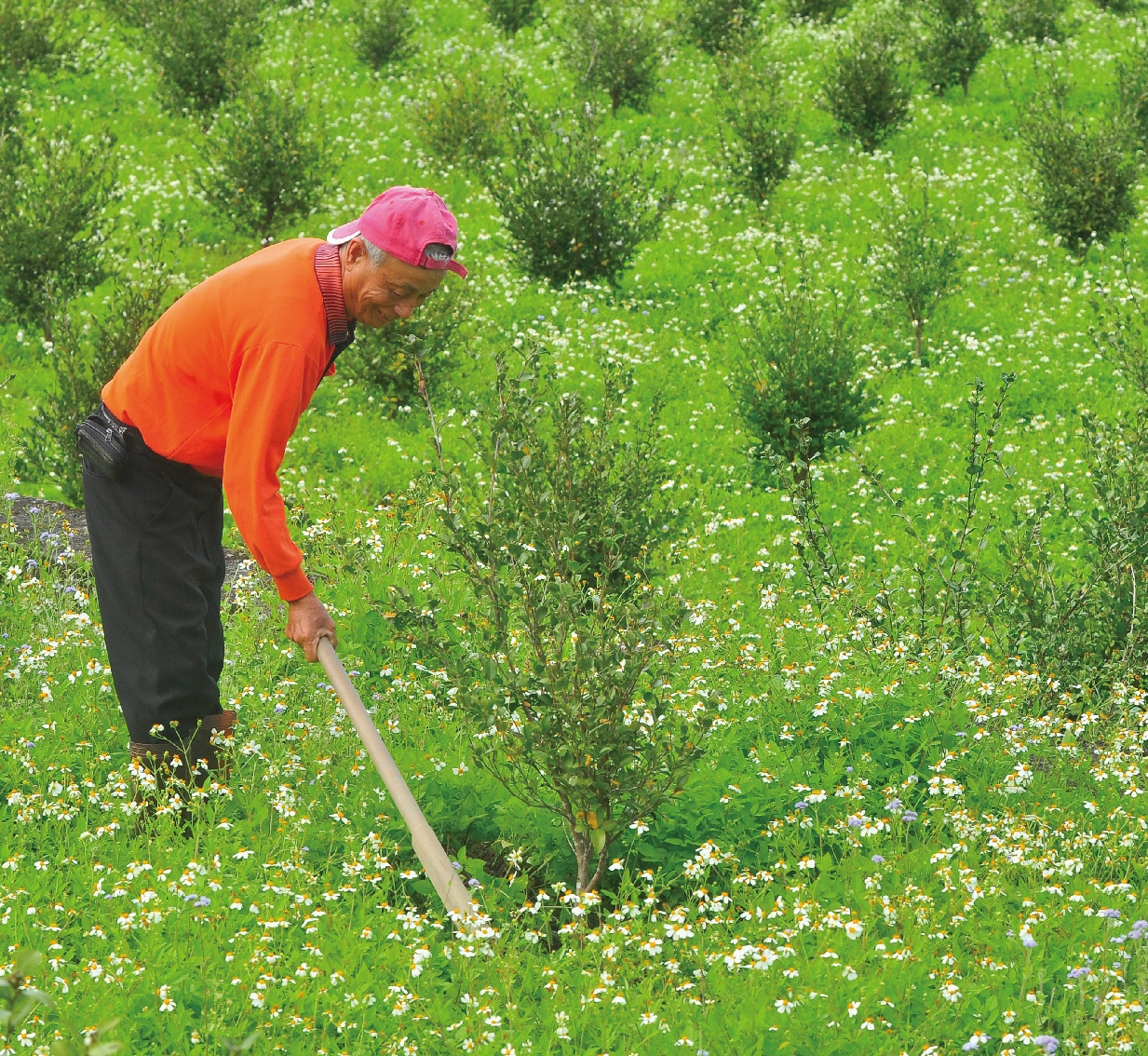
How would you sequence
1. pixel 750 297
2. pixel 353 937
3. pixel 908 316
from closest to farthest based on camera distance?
pixel 353 937, pixel 908 316, pixel 750 297

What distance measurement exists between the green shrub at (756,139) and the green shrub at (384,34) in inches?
222

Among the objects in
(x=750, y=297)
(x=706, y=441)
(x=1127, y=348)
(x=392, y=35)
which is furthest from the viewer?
(x=392, y=35)

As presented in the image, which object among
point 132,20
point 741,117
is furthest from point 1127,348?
point 132,20

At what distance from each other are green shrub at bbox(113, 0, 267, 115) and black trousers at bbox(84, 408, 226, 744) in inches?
456

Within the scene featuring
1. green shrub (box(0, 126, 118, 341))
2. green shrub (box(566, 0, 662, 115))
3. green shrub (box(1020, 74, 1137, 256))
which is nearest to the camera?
green shrub (box(0, 126, 118, 341))

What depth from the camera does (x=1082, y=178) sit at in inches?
437

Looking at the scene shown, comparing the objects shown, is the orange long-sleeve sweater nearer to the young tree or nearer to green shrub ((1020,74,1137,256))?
the young tree

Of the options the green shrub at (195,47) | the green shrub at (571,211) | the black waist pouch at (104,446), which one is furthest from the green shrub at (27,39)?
the black waist pouch at (104,446)

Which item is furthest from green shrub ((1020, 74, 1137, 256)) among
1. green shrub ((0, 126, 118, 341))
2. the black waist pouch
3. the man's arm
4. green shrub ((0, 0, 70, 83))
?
green shrub ((0, 0, 70, 83))

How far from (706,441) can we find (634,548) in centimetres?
290

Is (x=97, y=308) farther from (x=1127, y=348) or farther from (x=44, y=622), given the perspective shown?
(x=1127, y=348)

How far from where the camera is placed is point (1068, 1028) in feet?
8.84

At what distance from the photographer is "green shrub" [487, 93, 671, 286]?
1066 centimetres

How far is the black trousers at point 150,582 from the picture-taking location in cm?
360
